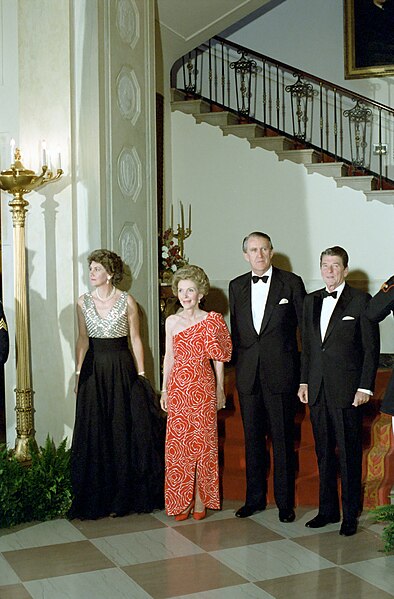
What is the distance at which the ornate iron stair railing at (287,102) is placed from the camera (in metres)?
11.4

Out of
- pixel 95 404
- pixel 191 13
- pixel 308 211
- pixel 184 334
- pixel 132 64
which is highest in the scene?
pixel 191 13

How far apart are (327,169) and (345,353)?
4.96 meters

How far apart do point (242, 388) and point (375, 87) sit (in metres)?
7.67

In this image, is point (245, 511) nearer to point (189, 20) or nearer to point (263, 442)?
point (263, 442)

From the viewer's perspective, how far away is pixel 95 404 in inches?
235

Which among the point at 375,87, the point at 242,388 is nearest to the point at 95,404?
the point at 242,388

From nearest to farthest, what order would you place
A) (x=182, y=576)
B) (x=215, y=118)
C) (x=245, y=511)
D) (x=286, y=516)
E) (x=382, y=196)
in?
(x=182, y=576) < (x=286, y=516) < (x=245, y=511) < (x=382, y=196) < (x=215, y=118)

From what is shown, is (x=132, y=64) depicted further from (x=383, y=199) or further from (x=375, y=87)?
(x=375, y=87)

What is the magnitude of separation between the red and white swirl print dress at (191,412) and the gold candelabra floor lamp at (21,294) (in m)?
1.06

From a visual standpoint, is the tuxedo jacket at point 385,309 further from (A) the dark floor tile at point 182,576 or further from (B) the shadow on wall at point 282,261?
(B) the shadow on wall at point 282,261

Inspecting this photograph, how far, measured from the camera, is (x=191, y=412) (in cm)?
582

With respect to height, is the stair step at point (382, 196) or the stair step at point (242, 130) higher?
the stair step at point (242, 130)

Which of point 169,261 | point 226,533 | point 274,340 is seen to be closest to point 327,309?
point 274,340

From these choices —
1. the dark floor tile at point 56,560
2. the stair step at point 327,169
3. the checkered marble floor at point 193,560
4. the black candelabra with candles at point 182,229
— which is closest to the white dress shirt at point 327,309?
the checkered marble floor at point 193,560
